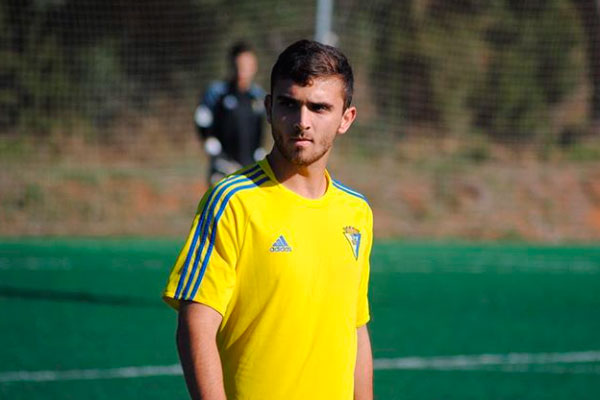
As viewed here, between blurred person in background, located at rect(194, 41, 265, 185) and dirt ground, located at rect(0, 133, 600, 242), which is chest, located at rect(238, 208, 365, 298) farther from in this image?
dirt ground, located at rect(0, 133, 600, 242)

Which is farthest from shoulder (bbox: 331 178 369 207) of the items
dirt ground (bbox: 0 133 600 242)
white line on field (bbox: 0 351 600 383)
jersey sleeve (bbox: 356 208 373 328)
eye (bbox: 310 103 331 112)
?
dirt ground (bbox: 0 133 600 242)

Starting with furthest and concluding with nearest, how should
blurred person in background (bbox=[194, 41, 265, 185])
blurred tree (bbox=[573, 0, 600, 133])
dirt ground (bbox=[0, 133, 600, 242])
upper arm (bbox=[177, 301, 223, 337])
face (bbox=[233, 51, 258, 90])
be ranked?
blurred tree (bbox=[573, 0, 600, 133]) < dirt ground (bbox=[0, 133, 600, 242]) < blurred person in background (bbox=[194, 41, 265, 185]) < face (bbox=[233, 51, 258, 90]) < upper arm (bbox=[177, 301, 223, 337])

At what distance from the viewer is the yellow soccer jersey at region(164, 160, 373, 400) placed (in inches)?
114

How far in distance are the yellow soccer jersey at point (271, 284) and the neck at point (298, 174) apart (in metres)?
0.02

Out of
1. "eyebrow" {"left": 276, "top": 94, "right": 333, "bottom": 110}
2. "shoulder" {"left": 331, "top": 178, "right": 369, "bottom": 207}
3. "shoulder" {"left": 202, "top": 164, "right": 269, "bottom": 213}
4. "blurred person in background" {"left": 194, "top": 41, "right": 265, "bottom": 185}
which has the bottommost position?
"blurred person in background" {"left": 194, "top": 41, "right": 265, "bottom": 185}

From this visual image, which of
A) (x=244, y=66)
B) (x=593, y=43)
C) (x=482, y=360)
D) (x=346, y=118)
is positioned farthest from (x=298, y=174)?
(x=593, y=43)

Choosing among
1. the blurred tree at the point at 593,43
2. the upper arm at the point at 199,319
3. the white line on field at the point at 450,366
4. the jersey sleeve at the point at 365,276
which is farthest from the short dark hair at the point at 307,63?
the blurred tree at the point at 593,43

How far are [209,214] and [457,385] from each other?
430 centimetres

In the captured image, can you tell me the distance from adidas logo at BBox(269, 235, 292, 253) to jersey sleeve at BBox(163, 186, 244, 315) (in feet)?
0.31

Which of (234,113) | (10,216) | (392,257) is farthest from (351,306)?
(10,216)

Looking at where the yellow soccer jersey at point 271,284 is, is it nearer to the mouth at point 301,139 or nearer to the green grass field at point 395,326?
the mouth at point 301,139

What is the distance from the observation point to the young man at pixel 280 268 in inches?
113

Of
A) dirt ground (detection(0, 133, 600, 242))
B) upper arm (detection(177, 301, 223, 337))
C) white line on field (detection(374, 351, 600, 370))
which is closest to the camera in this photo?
upper arm (detection(177, 301, 223, 337))

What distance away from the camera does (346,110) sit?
10.2 ft
